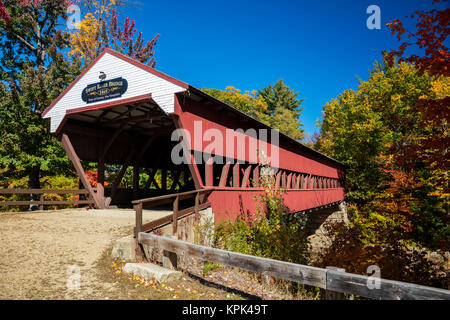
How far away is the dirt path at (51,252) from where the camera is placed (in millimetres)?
4086

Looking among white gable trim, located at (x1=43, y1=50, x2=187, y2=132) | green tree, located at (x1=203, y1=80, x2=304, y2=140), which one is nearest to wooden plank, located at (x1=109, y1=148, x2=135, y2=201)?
white gable trim, located at (x1=43, y1=50, x2=187, y2=132)

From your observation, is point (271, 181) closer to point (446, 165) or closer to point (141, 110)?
point (446, 165)

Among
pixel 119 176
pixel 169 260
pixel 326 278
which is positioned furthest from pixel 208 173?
pixel 326 278

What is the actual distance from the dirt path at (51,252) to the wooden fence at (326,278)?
1519 millimetres

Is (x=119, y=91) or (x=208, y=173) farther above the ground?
(x=119, y=91)

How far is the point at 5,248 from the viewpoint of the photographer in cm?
579

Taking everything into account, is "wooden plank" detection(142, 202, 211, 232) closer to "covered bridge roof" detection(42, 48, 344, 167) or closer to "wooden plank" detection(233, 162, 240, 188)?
"wooden plank" detection(233, 162, 240, 188)

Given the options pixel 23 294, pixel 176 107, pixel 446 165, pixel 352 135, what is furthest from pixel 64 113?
pixel 352 135

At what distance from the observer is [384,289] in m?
2.80

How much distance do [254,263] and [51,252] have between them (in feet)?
14.4

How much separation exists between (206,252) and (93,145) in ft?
34.1

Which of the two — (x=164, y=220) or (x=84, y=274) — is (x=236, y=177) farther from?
(x=84, y=274)

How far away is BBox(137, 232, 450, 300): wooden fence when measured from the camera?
2.63 m

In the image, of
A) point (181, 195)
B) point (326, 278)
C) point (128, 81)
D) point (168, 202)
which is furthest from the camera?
point (128, 81)
